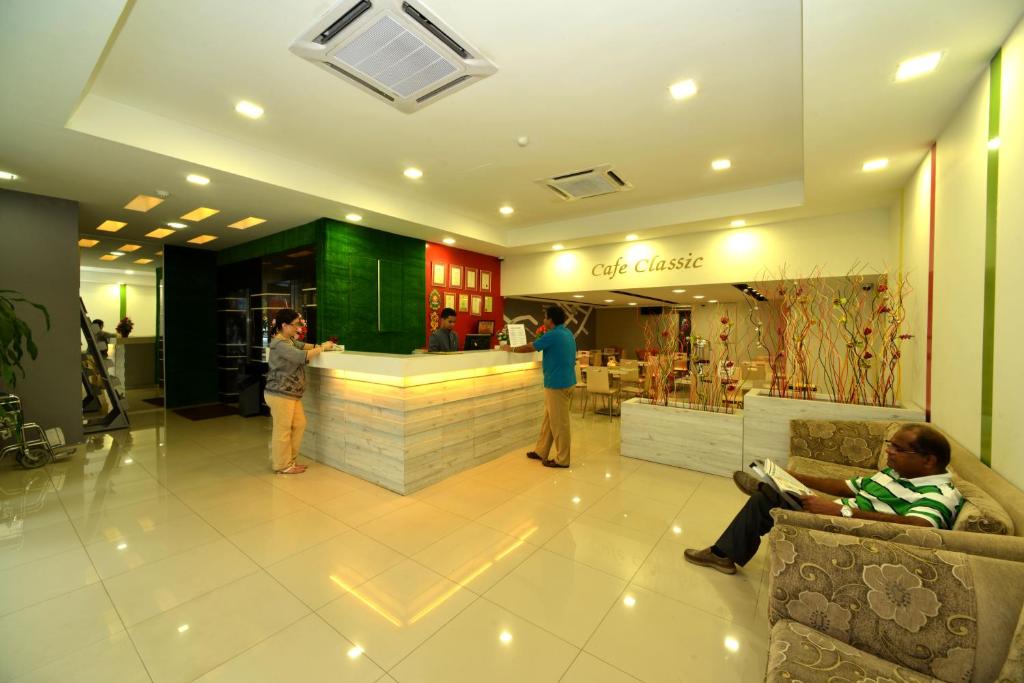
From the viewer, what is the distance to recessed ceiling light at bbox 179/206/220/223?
223 inches

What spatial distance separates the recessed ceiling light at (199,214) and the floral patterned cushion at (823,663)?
7.07 meters

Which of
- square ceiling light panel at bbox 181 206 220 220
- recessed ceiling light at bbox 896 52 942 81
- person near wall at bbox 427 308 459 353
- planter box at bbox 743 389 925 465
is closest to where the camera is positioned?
recessed ceiling light at bbox 896 52 942 81

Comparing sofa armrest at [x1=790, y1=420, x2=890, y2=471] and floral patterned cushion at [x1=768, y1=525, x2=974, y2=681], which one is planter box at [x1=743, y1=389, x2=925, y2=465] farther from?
floral patterned cushion at [x1=768, y1=525, x2=974, y2=681]

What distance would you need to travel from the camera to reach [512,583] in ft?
8.64

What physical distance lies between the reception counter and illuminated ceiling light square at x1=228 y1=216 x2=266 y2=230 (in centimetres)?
265

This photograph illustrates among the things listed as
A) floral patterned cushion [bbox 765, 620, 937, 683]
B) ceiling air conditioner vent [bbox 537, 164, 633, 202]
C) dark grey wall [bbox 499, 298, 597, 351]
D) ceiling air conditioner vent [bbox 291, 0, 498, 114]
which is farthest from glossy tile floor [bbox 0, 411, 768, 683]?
dark grey wall [bbox 499, 298, 597, 351]

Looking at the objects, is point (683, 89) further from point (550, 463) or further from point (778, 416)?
point (550, 463)

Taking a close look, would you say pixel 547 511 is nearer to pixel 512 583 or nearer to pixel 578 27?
pixel 512 583

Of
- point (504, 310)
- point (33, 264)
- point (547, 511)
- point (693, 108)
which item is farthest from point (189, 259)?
point (693, 108)

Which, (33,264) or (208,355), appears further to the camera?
(208,355)

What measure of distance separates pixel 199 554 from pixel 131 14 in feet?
11.5

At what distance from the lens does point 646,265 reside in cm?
707

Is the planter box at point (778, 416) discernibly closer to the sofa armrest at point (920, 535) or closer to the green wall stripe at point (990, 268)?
the green wall stripe at point (990, 268)

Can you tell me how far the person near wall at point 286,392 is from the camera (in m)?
4.51
